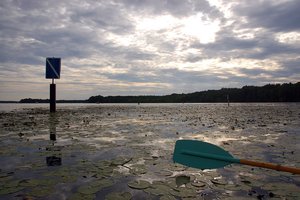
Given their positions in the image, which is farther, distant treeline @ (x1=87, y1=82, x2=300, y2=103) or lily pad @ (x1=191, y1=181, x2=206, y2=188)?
distant treeline @ (x1=87, y1=82, x2=300, y2=103)

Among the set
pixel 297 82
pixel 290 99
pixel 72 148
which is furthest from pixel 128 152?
pixel 297 82

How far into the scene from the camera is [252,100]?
9412 centimetres

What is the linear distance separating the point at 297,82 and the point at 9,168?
9440 cm

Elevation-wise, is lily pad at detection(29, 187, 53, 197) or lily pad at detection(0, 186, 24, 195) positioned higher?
lily pad at detection(0, 186, 24, 195)

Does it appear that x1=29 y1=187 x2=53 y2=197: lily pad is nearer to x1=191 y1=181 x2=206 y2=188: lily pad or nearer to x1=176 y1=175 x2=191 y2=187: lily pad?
x1=176 y1=175 x2=191 y2=187: lily pad

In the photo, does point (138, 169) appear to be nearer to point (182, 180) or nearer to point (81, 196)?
point (182, 180)

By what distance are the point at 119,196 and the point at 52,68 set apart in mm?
18870

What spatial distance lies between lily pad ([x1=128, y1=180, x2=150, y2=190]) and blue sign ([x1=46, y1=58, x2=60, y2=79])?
59.7ft

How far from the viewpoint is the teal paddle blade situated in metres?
4.11

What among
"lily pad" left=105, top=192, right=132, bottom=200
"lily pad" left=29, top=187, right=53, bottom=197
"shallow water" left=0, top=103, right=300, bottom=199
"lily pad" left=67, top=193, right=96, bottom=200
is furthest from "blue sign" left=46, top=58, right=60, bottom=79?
"lily pad" left=105, top=192, right=132, bottom=200

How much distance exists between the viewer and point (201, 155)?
4.32 metres

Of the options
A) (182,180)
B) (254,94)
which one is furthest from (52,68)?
(254,94)

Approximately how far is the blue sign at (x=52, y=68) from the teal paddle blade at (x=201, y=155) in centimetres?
1813

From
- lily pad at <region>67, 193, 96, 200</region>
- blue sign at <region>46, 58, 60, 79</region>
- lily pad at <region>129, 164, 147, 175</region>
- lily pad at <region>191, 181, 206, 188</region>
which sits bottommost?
lily pad at <region>129, 164, 147, 175</region>
